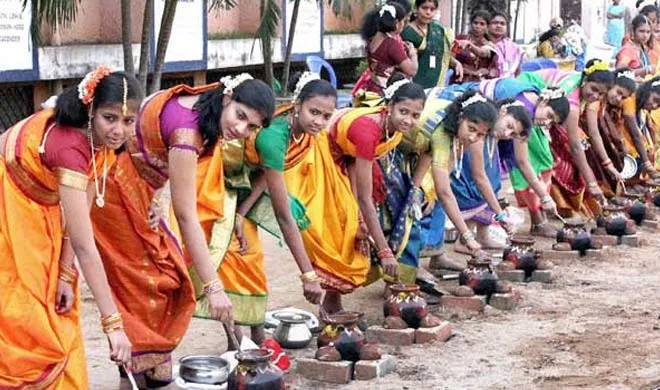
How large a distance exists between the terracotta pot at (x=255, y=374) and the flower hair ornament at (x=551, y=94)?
419cm

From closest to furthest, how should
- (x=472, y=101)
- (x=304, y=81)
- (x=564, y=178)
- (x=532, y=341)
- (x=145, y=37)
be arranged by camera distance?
(x=304, y=81)
(x=532, y=341)
(x=472, y=101)
(x=145, y=37)
(x=564, y=178)

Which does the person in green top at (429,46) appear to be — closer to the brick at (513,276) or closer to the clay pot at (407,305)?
the brick at (513,276)

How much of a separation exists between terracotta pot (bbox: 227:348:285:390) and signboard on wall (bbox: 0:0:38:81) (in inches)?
221

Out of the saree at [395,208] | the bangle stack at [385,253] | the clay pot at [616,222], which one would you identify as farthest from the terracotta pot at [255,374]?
the clay pot at [616,222]

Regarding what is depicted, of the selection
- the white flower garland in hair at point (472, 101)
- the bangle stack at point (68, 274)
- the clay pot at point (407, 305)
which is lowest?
the clay pot at point (407, 305)

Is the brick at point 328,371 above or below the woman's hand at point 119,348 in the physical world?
below

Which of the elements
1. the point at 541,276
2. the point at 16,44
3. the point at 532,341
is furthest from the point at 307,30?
the point at 532,341

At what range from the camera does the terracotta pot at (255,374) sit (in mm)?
4324

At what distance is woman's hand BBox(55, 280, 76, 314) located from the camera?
4.09 meters

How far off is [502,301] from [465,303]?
215mm

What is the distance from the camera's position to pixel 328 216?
6.05 metres

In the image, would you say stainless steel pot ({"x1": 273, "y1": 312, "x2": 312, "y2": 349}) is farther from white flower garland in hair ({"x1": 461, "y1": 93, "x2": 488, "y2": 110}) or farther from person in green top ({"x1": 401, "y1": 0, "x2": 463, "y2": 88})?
person in green top ({"x1": 401, "y1": 0, "x2": 463, "y2": 88})

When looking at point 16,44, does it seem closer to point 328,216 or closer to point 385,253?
point 328,216

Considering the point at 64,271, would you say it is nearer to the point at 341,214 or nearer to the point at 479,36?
the point at 341,214
